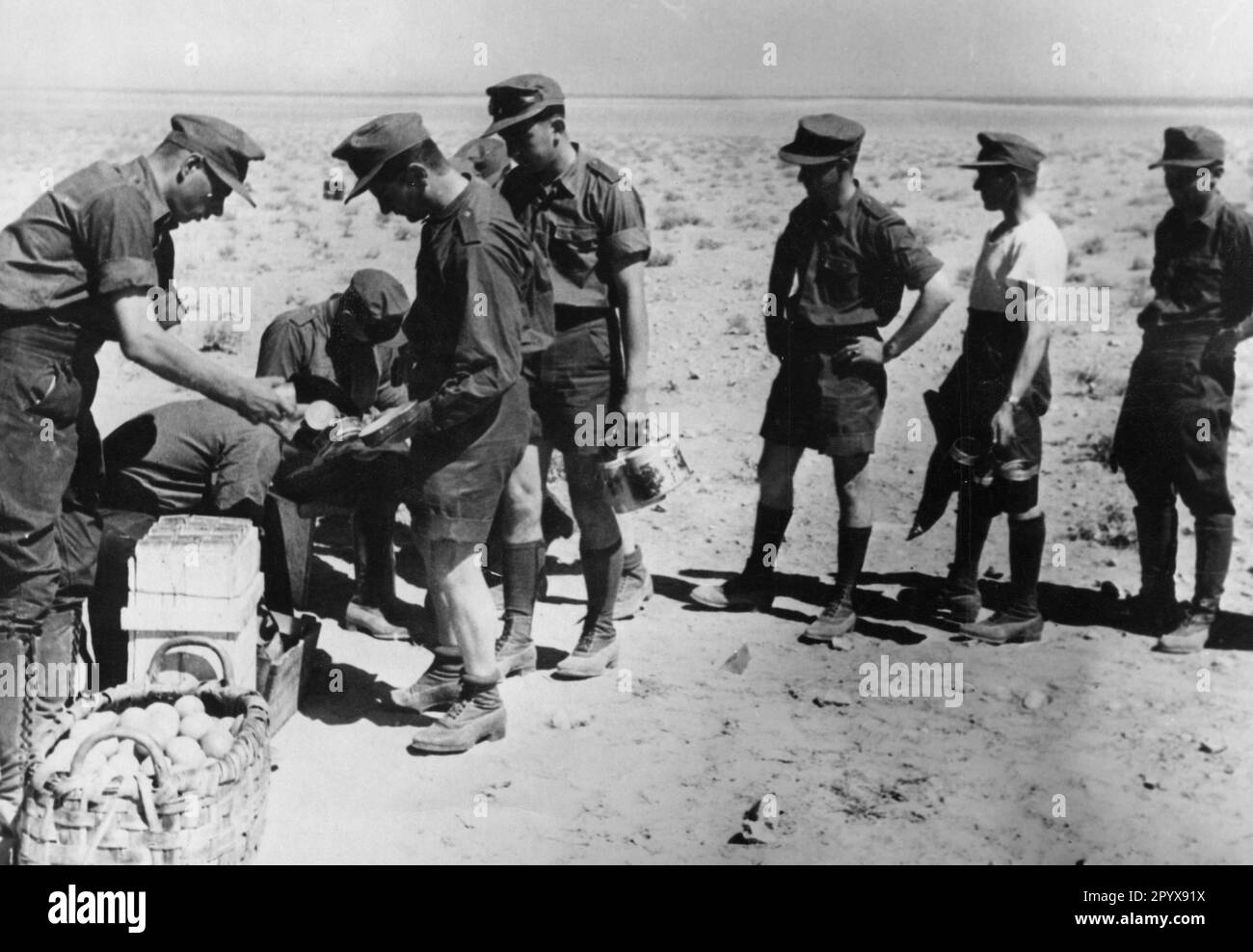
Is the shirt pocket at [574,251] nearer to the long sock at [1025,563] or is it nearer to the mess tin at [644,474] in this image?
the mess tin at [644,474]

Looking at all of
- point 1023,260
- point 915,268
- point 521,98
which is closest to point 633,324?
point 521,98

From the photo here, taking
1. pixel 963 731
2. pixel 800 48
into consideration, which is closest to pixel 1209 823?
pixel 963 731

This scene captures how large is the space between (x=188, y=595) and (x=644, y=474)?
1.85 meters

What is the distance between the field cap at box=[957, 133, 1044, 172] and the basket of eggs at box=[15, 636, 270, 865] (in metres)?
4.01

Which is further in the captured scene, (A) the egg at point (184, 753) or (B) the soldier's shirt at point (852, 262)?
(B) the soldier's shirt at point (852, 262)

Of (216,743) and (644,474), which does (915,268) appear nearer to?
(644,474)

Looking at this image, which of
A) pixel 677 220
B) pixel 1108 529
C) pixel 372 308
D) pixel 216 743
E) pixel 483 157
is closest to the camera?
pixel 216 743

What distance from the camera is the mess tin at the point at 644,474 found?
19.4 feet

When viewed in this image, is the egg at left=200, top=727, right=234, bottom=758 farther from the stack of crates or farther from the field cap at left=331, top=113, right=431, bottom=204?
the field cap at left=331, top=113, right=431, bottom=204

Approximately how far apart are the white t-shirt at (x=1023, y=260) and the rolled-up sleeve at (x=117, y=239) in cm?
358

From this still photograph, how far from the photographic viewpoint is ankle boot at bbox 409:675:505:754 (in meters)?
5.58

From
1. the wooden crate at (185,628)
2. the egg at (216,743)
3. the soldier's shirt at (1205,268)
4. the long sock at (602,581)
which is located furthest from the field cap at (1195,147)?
the egg at (216,743)

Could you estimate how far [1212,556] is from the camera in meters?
6.63

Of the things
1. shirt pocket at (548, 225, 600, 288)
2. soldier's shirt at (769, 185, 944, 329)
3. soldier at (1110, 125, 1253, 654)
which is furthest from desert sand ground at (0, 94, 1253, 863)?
shirt pocket at (548, 225, 600, 288)
